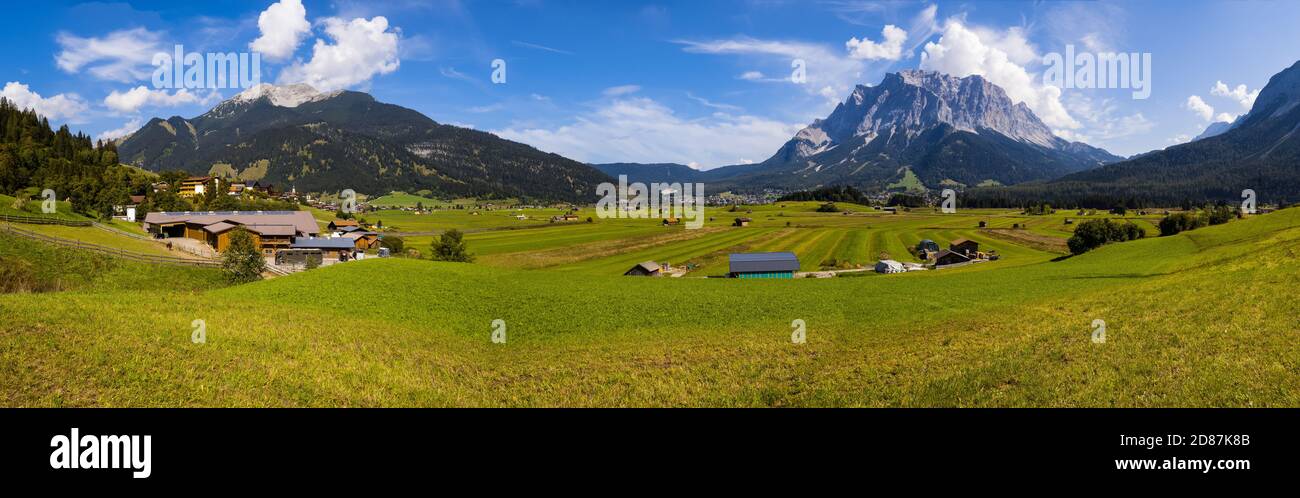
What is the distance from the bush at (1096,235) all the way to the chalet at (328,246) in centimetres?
12437

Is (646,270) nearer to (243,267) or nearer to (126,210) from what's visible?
(243,267)

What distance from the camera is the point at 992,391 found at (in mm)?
13883

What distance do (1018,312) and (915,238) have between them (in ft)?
374

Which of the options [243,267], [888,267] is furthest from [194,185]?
[888,267]

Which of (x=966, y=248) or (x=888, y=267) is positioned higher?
(x=966, y=248)

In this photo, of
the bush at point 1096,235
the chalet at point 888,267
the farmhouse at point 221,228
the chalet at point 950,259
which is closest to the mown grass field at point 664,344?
the chalet at point 888,267

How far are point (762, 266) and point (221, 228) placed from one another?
283 ft

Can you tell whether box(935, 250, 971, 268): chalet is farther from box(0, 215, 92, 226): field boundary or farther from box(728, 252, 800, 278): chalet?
box(0, 215, 92, 226): field boundary

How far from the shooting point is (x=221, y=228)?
86.2 m

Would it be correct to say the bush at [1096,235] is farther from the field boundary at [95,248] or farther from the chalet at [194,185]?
the chalet at [194,185]

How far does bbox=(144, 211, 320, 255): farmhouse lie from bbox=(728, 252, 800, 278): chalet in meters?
74.7

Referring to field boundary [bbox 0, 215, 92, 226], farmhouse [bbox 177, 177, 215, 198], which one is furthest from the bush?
farmhouse [bbox 177, 177, 215, 198]

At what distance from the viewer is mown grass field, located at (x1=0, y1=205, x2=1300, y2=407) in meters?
13.4
